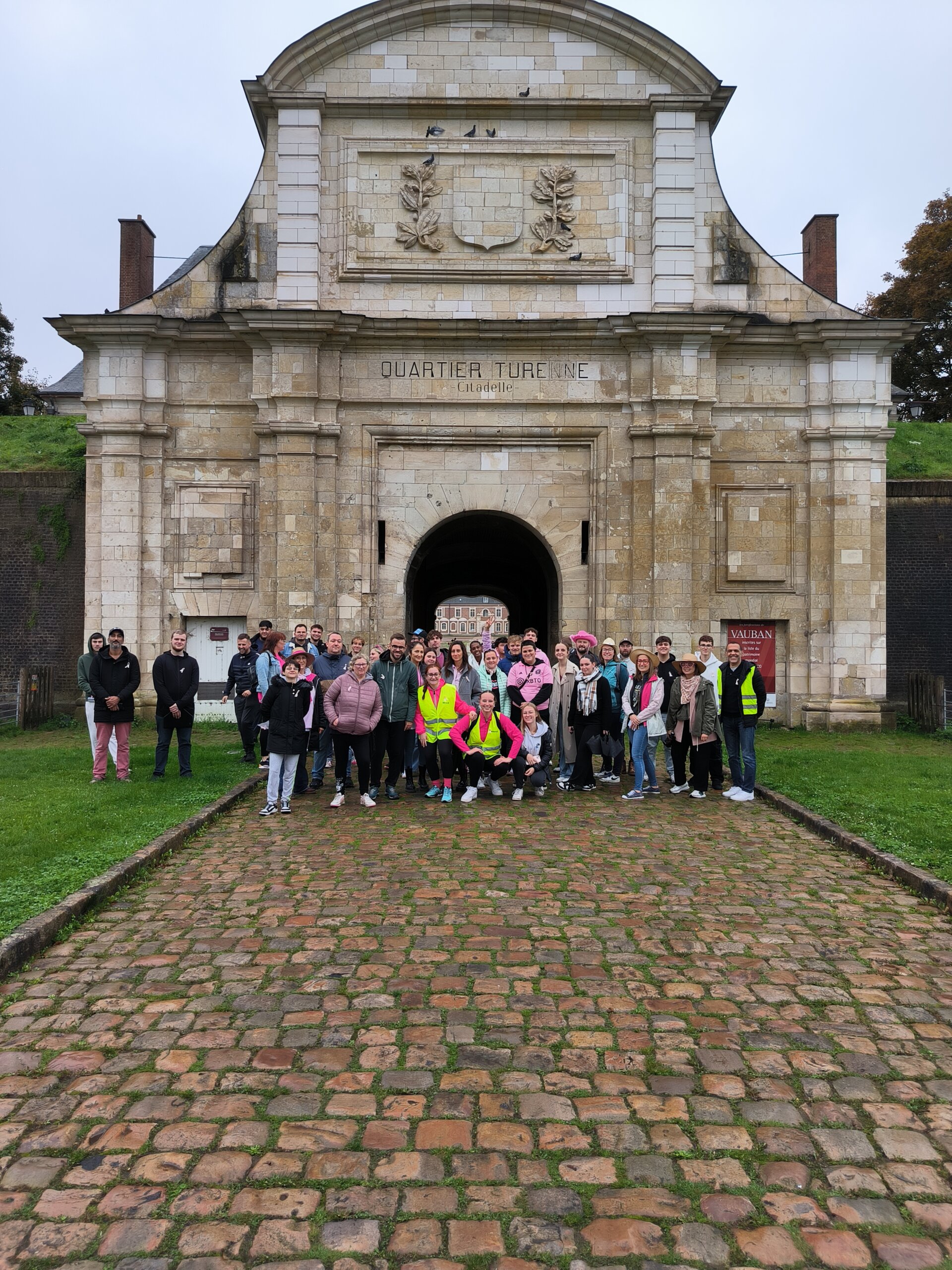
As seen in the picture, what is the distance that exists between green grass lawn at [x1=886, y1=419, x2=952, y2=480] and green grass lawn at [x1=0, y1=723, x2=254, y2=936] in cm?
Result: 1560

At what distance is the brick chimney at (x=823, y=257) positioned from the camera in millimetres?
22391

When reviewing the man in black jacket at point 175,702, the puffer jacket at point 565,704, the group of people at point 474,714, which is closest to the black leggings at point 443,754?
the group of people at point 474,714

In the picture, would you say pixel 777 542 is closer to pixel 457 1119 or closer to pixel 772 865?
pixel 772 865

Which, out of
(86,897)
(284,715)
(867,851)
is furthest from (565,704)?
(86,897)

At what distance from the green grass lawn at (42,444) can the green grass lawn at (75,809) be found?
7.90m

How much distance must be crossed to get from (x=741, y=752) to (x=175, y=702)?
6740 millimetres

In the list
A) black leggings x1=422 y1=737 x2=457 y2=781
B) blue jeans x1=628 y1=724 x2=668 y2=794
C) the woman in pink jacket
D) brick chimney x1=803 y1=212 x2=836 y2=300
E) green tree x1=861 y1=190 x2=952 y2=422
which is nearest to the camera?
the woman in pink jacket

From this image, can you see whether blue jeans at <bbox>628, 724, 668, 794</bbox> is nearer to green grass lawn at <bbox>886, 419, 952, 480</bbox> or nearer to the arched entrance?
the arched entrance

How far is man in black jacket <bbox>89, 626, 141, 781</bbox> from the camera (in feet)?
34.7

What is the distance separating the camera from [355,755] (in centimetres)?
984

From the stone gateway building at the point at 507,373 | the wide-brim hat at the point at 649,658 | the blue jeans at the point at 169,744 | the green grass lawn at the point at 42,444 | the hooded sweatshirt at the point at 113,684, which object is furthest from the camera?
the green grass lawn at the point at 42,444

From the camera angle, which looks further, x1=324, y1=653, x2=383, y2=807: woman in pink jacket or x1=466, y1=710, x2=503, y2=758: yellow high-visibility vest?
x1=466, y1=710, x2=503, y2=758: yellow high-visibility vest

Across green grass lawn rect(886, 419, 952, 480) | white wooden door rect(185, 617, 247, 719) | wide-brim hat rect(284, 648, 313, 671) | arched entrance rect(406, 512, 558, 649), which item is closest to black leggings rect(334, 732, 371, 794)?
wide-brim hat rect(284, 648, 313, 671)

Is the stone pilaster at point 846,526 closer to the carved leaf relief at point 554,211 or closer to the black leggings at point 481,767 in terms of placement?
the carved leaf relief at point 554,211
